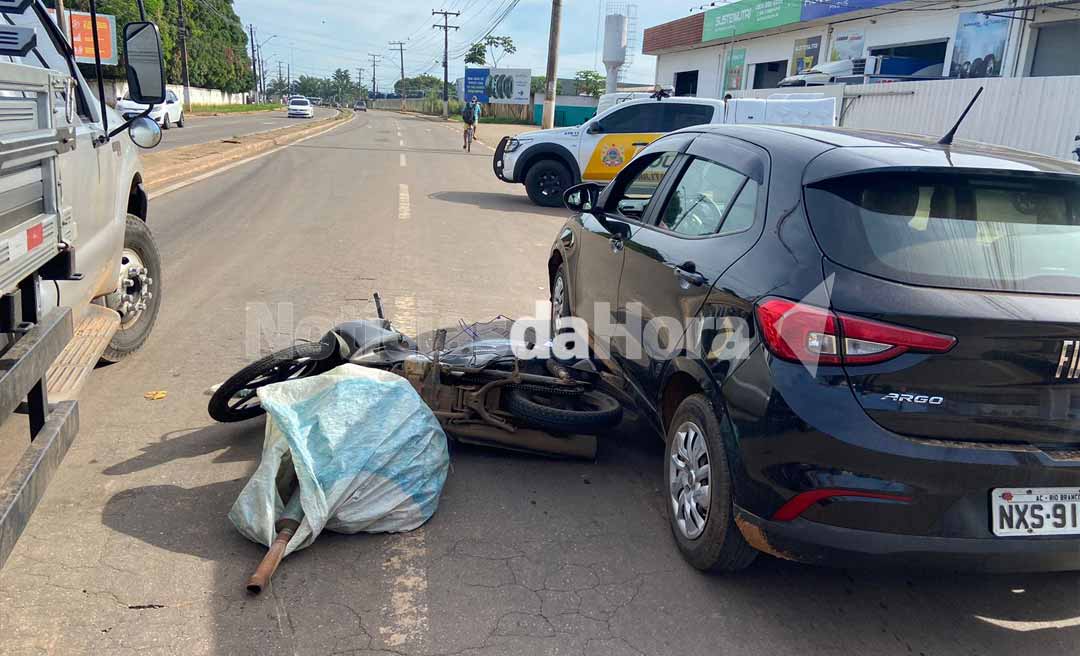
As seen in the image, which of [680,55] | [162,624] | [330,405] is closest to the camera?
[162,624]

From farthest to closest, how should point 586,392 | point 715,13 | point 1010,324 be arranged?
point 715,13 < point 586,392 < point 1010,324

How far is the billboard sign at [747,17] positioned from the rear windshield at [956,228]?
1058 inches

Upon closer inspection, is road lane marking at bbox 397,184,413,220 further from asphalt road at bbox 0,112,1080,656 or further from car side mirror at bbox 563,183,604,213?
asphalt road at bbox 0,112,1080,656

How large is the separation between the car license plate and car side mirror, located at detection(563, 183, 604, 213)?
3.05 meters

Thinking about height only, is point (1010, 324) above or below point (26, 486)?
above

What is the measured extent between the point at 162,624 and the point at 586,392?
7.67 feet

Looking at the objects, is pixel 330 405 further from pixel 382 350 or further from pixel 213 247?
pixel 213 247

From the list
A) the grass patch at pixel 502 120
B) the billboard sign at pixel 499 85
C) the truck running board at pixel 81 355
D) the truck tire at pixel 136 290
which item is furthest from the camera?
the billboard sign at pixel 499 85

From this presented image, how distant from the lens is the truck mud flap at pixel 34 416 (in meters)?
2.56

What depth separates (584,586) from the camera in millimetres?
3174

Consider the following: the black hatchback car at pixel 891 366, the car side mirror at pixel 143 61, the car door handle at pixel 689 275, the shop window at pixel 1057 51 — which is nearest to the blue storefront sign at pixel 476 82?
the shop window at pixel 1057 51

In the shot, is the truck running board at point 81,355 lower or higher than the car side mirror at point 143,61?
lower

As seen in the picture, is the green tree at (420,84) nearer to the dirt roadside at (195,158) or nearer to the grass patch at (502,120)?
the grass patch at (502,120)

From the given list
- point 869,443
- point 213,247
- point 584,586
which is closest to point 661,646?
point 584,586
